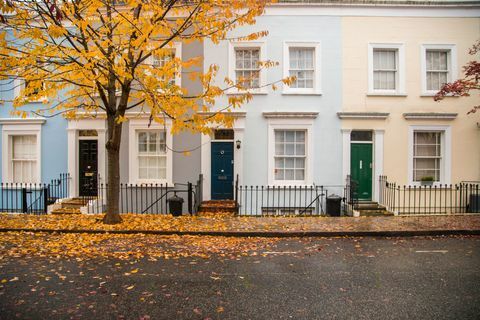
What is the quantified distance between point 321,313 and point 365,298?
96 cm

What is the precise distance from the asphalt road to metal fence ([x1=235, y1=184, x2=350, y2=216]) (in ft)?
19.4

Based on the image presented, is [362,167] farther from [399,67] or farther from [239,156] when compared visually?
[239,156]

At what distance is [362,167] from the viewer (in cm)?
1464

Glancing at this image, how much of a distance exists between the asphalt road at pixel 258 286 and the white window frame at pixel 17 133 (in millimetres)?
9274

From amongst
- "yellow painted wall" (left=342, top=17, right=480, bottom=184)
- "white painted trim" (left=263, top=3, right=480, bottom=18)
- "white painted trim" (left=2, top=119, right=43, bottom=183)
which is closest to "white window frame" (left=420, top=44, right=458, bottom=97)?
"yellow painted wall" (left=342, top=17, right=480, bottom=184)

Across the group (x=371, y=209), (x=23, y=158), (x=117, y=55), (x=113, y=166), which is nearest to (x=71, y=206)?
(x=23, y=158)

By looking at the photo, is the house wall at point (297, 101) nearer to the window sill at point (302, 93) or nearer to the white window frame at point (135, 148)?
the window sill at point (302, 93)

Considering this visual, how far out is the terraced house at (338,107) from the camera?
1443 centimetres

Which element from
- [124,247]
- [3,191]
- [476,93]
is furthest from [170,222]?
[476,93]

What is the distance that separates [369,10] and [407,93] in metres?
3.86

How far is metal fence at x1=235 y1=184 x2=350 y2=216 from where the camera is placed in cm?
1420

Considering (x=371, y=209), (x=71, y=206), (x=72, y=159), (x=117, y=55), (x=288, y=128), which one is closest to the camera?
(x=117, y=55)

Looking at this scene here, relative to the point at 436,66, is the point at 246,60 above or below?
above

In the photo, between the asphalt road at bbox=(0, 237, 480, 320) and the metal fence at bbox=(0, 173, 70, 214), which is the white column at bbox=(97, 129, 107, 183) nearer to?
the metal fence at bbox=(0, 173, 70, 214)
